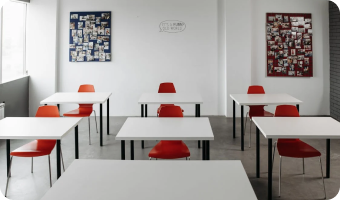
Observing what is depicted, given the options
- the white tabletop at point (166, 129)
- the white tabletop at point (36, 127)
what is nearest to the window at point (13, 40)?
the white tabletop at point (36, 127)

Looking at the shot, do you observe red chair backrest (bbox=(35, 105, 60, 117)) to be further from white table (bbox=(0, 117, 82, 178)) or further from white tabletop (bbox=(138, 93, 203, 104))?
white tabletop (bbox=(138, 93, 203, 104))

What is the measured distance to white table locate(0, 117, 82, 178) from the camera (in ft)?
11.6

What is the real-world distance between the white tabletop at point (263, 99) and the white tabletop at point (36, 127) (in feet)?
8.58

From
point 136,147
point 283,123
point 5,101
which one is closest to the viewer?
point 283,123

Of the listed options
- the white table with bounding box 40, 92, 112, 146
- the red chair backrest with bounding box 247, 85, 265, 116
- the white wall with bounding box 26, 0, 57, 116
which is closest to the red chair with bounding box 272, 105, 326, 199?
the red chair backrest with bounding box 247, 85, 265, 116

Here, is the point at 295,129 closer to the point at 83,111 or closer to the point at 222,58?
the point at 83,111

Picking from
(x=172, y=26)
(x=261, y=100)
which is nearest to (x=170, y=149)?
(x=261, y=100)

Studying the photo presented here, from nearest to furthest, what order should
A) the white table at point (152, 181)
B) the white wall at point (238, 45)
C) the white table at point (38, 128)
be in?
the white table at point (152, 181), the white table at point (38, 128), the white wall at point (238, 45)

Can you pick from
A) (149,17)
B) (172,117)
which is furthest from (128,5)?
(172,117)

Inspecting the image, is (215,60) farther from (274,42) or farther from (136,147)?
(136,147)

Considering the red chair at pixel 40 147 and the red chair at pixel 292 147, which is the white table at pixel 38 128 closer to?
the red chair at pixel 40 147

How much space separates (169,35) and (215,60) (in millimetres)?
1209

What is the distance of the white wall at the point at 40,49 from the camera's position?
788cm

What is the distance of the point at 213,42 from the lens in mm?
8195
